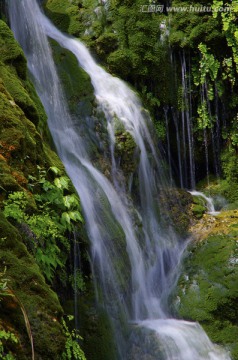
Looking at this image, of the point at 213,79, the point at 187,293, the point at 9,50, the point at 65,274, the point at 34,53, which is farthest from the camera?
the point at 213,79

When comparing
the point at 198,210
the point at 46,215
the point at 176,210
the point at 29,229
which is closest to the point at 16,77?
the point at 46,215

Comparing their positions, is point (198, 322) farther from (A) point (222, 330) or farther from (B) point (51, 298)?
(B) point (51, 298)

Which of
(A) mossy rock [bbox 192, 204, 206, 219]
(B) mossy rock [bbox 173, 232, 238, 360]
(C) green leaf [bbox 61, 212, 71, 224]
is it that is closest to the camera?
(C) green leaf [bbox 61, 212, 71, 224]

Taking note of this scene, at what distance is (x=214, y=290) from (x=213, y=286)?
0.08m

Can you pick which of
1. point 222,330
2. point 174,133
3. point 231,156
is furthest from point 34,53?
point 222,330

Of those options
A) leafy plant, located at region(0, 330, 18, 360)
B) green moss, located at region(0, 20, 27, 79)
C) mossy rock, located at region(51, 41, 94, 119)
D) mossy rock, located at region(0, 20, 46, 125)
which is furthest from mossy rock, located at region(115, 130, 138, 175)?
leafy plant, located at region(0, 330, 18, 360)

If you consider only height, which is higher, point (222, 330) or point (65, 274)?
point (65, 274)

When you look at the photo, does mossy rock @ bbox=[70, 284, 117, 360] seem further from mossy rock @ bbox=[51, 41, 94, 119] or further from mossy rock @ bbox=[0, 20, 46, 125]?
mossy rock @ bbox=[51, 41, 94, 119]

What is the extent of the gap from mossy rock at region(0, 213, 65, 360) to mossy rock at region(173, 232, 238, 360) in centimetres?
394

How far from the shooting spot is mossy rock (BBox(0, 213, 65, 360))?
2.98 metres

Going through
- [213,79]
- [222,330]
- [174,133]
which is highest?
[213,79]

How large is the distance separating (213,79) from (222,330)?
6.76 meters

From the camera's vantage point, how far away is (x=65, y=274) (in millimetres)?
5094

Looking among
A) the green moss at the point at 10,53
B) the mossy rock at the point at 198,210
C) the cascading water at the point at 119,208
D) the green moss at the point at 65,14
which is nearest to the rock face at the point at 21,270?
the green moss at the point at 10,53
